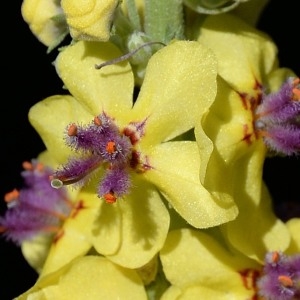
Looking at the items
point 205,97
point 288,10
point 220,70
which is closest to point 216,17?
point 220,70

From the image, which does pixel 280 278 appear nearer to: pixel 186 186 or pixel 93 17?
pixel 186 186

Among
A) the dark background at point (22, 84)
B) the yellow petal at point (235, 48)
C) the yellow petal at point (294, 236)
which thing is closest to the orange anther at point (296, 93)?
the yellow petal at point (235, 48)

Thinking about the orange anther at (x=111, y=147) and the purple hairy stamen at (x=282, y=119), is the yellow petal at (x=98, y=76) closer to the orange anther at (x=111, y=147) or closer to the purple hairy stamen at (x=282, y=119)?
the orange anther at (x=111, y=147)

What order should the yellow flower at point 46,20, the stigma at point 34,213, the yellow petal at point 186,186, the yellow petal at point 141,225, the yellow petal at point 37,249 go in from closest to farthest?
the yellow petal at point 186,186, the yellow petal at point 141,225, the yellow flower at point 46,20, the stigma at point 34,213, the yellow petal at point 37,249

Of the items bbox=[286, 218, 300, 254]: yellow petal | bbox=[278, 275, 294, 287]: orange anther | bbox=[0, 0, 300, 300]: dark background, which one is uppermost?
bbox=[278, 275, 294, 287]: orange anther

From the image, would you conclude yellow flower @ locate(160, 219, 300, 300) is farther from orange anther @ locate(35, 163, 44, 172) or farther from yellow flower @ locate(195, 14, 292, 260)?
orange anther @ locate(35, 163, 44, 172)

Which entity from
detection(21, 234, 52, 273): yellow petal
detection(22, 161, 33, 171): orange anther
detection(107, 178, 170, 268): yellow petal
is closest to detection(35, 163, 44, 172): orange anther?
detection(22, 161, 33, 171): orange anther
